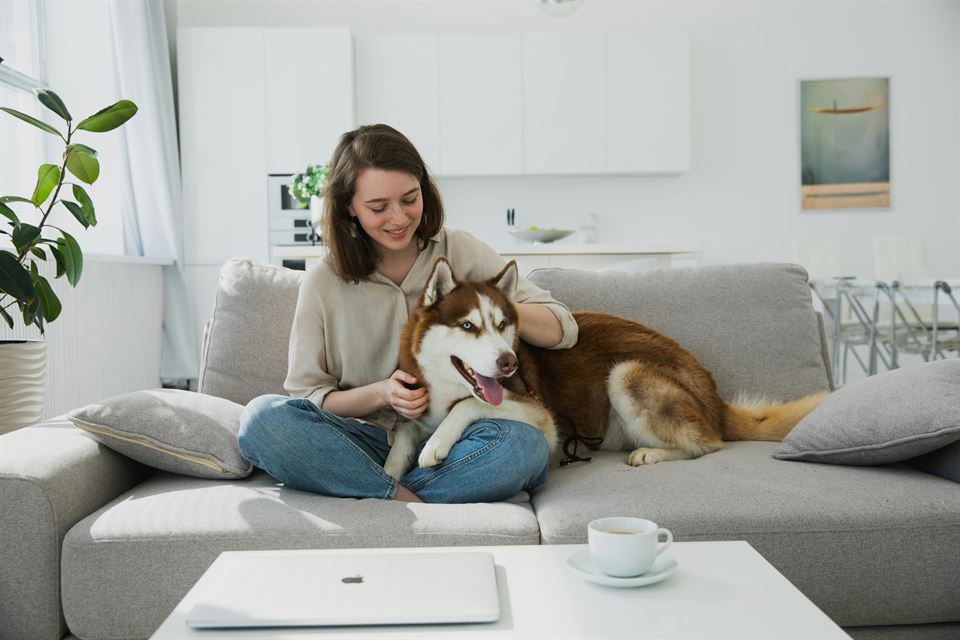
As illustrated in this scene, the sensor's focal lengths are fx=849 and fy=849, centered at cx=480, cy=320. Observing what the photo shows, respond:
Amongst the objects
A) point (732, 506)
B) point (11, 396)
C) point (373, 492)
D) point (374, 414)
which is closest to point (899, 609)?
point (732, 506)

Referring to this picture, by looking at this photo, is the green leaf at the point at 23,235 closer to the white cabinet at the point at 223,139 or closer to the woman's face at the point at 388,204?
the woman's face at the point at 388,204

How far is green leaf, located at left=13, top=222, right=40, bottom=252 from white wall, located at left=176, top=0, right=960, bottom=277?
410 cm

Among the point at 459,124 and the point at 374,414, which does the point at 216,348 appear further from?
the point at 459,124

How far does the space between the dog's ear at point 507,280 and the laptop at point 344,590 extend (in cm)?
75

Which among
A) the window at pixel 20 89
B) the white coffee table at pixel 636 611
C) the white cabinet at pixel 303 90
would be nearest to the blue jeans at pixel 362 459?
the white coffee table at pixel 636 611

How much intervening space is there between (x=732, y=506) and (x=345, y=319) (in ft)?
2.92

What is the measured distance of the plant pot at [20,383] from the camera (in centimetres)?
228

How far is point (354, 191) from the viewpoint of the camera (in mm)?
1826

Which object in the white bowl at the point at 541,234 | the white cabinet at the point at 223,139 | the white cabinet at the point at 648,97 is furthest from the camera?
the white cabinet at the point at 648,97

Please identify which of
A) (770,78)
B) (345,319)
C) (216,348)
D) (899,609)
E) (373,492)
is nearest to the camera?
(899,609)

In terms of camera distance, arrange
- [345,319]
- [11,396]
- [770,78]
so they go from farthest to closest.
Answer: [770,78]
[11,396]
[345,319]

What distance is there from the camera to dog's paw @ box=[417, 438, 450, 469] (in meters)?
1.64

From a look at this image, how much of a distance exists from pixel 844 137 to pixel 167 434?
5.67 m

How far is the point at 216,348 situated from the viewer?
208 centimetres
